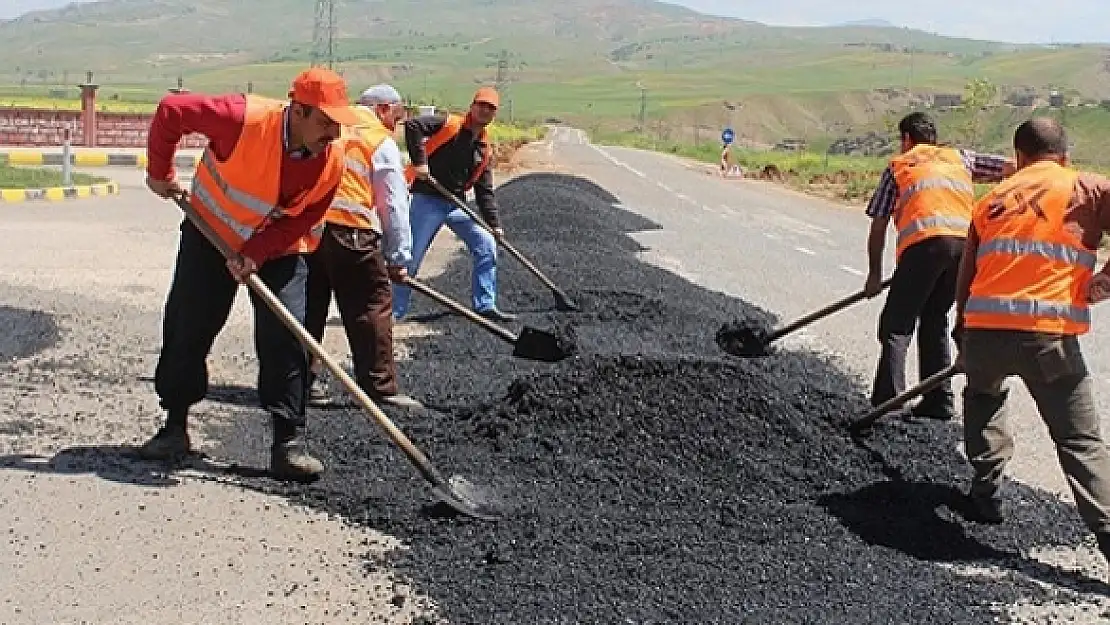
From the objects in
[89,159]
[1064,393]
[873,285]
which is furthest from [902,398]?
[89,159]

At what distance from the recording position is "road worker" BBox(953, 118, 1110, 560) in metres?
5.06

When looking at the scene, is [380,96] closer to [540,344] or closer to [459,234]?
[540,344]

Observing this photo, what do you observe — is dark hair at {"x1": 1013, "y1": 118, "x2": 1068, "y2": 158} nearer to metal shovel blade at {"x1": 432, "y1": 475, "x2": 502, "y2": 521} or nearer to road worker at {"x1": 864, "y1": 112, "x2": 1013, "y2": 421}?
road worker at {"x1": 864, "y1": 112, "x2": 1013, "y2": 421}

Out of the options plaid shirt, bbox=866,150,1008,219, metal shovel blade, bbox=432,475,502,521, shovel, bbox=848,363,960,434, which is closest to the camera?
metal shovel blade, bbox=432,475,502,521

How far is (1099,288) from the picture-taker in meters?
5.08

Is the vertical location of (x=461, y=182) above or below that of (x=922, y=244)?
below

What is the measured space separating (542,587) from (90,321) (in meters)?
5.88

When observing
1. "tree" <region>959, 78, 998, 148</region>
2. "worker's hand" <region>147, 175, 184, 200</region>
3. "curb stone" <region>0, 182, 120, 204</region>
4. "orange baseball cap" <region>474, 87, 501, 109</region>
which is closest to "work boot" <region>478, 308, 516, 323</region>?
"orange baseball cap" <region>474, 87, 501, 109</region>

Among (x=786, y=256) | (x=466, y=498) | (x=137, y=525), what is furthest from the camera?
(x=786, y=256)

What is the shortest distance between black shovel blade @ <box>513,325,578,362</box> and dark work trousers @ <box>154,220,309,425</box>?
2.41m

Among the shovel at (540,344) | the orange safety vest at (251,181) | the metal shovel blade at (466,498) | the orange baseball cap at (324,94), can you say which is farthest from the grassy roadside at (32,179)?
the metal shovel blade at (466,498)

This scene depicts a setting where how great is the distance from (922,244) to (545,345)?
2257mm

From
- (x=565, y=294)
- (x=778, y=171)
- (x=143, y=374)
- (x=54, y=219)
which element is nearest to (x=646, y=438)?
(x=143, y=374)

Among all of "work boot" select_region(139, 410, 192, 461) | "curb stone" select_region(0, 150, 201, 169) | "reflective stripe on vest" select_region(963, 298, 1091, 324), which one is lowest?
"curb stone" select_region(0, 150, 201, 169)
